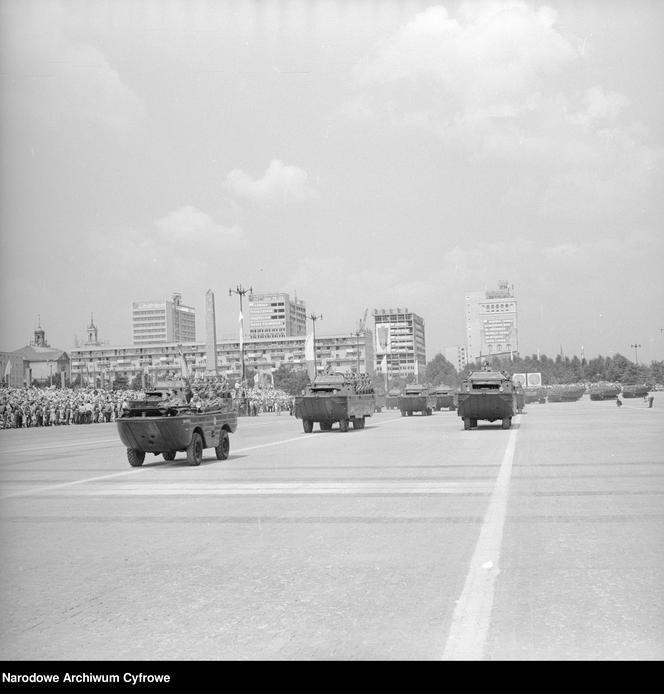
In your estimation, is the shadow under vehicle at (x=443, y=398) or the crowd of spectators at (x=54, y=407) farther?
the shadow under vehicle at (x=443, y=398)

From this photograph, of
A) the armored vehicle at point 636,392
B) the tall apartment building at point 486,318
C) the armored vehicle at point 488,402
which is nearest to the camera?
the armored vehicle at point 488,402

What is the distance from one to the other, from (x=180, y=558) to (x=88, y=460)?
13.7 metres

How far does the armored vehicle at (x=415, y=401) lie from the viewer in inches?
2062

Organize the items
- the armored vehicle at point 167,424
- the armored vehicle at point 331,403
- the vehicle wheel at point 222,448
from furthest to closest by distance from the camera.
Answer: the armored vehicle at point 331,403 → the vehicle wheel at point 222,448 → the armored vehicle at point 167,424

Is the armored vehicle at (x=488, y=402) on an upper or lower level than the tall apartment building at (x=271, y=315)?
lower

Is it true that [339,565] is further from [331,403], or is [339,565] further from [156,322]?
[156,322]

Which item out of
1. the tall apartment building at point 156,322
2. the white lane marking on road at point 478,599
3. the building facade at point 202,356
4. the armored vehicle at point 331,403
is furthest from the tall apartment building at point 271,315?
the white lane marking on road at point 478,599

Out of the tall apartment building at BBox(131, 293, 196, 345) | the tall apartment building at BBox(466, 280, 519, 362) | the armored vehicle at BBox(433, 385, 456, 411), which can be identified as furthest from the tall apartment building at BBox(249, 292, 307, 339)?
the armored vehicle at BBox(433, 385, 456, 411)

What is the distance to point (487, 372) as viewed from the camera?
3394 centimetres

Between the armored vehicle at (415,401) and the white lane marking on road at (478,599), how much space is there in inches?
1630

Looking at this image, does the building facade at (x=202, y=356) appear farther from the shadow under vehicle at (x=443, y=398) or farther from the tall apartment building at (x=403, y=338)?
the shadow under vehicle at (x=443, y=398)

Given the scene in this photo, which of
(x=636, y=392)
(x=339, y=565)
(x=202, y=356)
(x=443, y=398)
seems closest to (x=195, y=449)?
(x=339, y=565)
